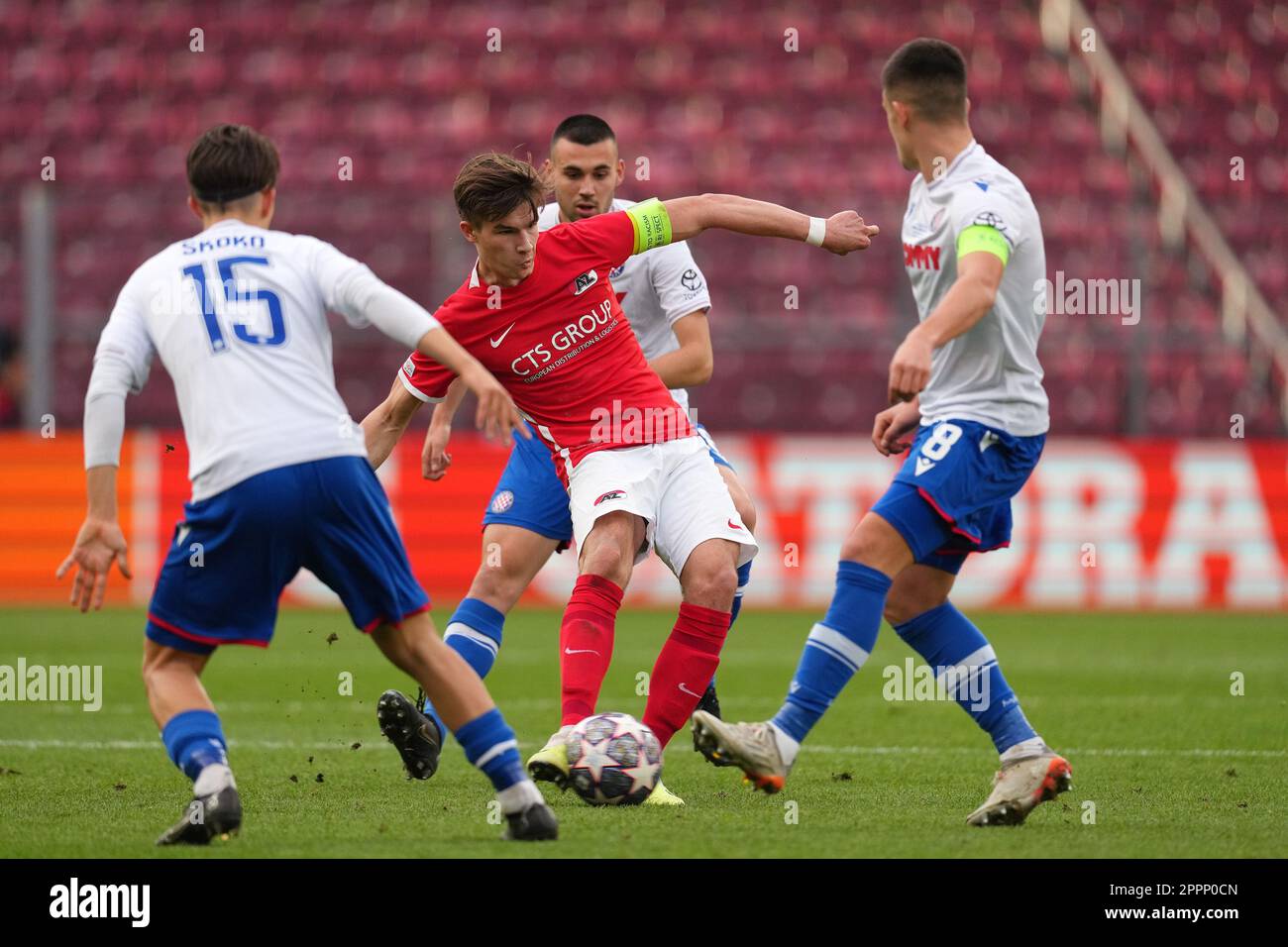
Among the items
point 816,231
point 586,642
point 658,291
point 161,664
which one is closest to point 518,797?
point 161,664

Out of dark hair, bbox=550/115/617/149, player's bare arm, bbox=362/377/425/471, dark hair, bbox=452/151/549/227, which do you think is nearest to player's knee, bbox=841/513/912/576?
dark hair, bbox=452/151/549/227

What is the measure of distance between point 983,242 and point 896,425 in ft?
3.08

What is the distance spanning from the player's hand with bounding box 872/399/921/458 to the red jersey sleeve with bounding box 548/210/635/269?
1026 mm

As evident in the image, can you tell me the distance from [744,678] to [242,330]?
5.48m

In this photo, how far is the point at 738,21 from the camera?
64.4 feet

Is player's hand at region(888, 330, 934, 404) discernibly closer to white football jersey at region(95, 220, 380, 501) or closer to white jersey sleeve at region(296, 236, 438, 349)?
white jersey sleeve at region(296, 236, 438, 349)

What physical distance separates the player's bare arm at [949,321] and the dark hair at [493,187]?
56.7 inches

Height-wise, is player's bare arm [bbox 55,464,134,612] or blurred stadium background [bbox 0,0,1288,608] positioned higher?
blurred stadium background [bbox 0,0,1288,608]

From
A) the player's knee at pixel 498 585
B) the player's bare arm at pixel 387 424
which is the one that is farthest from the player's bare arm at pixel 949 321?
the player's knee at pixel 498 585

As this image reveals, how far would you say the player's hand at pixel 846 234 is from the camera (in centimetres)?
597

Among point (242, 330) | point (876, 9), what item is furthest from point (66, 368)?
point (242, 330)

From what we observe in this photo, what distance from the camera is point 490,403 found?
4.52 metres

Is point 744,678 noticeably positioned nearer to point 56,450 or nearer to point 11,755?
point 11,755

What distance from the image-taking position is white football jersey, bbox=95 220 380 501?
471 centimetres
